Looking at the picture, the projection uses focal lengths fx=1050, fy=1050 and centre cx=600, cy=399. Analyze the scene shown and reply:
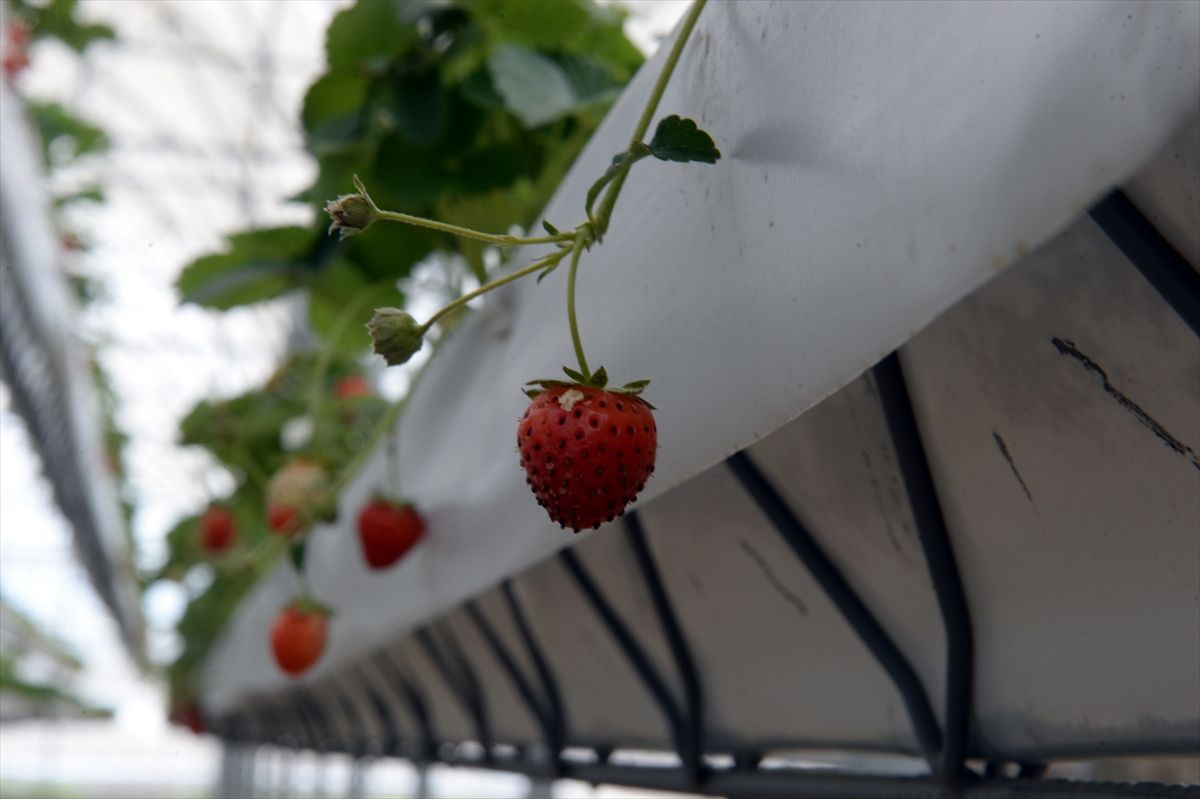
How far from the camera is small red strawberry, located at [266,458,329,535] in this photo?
3.37ft

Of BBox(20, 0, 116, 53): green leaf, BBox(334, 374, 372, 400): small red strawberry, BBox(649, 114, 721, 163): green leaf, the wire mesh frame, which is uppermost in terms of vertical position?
BBox(20, 0, 116, 53): green leaf

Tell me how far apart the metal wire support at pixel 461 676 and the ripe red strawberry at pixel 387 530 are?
0.26 meters

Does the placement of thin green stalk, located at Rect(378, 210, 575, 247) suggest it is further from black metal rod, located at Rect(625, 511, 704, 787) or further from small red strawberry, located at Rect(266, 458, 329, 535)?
small red strawberry, located at Rect(266, 458, 329, 535)

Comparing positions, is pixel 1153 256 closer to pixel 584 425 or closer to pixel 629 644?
pixel 584 425

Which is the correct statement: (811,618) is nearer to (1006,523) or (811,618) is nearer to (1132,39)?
(1006,523)

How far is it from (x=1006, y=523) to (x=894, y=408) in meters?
0.06

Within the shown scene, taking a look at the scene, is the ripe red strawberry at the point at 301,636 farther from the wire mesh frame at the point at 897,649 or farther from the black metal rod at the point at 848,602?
the black metal rod at the point at 848,602

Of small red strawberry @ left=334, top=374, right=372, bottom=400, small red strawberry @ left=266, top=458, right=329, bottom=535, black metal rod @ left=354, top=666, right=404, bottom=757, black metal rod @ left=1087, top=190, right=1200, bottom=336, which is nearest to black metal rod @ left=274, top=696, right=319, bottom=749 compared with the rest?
black metal rod @ left=354, top=666, right=404, bottom=757

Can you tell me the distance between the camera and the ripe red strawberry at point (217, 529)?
172 centimetres

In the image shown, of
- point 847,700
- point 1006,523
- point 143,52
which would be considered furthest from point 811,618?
point 143,52

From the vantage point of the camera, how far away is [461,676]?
3.36ft

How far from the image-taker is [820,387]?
30 centimetres

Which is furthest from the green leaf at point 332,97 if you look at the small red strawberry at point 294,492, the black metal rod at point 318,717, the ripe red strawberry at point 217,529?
the black metal rod at point 318,717

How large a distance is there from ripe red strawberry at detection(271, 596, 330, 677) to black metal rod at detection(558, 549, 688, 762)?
411 millimetres
